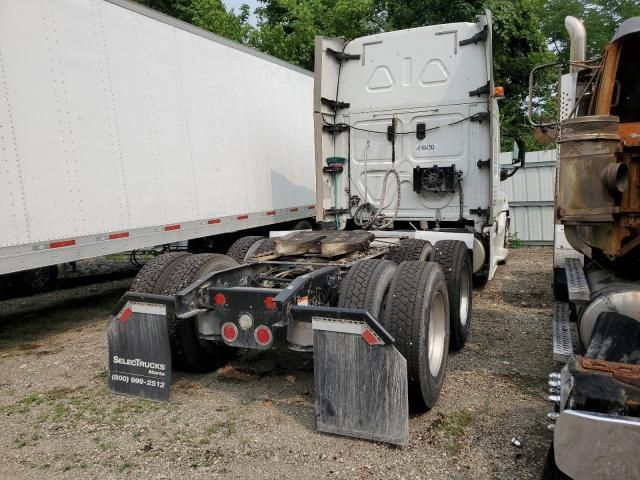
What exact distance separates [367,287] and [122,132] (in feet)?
12.8

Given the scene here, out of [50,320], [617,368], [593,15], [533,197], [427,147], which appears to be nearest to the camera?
[617,368]

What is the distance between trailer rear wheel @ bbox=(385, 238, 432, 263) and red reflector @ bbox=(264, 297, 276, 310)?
191 centimetres

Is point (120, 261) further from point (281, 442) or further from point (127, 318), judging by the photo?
point (281, 442)

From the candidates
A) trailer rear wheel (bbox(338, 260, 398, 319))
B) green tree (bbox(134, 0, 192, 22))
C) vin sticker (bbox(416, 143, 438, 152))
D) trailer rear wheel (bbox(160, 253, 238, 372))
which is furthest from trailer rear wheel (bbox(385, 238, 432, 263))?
green tree (bbox(134, 0, 192, 22))

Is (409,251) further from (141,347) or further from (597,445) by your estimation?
(597,445)

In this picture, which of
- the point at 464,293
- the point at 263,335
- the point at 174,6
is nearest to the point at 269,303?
the point at 263,335

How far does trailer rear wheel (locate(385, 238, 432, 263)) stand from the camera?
512 cm

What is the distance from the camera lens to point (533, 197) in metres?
13.5

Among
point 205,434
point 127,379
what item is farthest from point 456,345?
point 127,379

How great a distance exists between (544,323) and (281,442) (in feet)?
12.8

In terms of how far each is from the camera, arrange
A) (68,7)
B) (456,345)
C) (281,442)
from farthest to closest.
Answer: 1. (68,7)
2. (456,345)
3. (281,442)

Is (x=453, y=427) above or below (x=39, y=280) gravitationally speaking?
below

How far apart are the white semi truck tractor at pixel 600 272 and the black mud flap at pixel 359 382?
0.88 metres

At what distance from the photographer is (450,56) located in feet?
22.3
